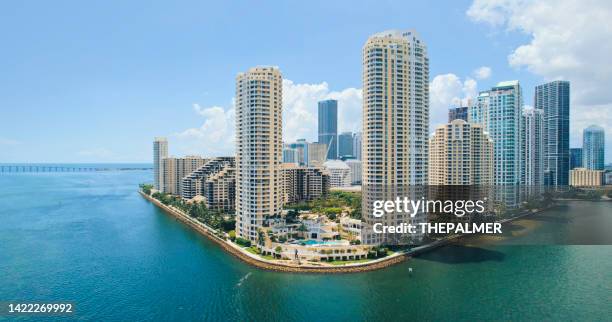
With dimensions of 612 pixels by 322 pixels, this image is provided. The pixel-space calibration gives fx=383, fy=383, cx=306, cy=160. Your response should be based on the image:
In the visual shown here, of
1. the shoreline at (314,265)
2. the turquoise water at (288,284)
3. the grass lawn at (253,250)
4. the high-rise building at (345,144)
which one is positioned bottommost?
the turquoise water at (288,284)

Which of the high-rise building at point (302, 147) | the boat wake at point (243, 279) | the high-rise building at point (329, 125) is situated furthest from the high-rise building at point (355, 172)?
the boat wake at point (243, 279)

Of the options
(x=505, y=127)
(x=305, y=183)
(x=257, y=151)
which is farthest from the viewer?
(x=305, y=183)

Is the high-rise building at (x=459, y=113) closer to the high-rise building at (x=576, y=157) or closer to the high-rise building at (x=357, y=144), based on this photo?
the high-rise building at (x=576, y=157)

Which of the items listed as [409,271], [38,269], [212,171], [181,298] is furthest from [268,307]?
[212,171]

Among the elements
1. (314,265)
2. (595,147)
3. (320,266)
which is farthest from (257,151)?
(595,147)

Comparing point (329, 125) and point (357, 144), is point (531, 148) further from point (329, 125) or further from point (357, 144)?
point (329, 125)

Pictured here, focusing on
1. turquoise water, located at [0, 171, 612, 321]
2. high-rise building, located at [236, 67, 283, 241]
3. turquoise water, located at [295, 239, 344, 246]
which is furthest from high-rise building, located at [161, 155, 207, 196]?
turquoise water, located at [295, 239, 344, 246]
